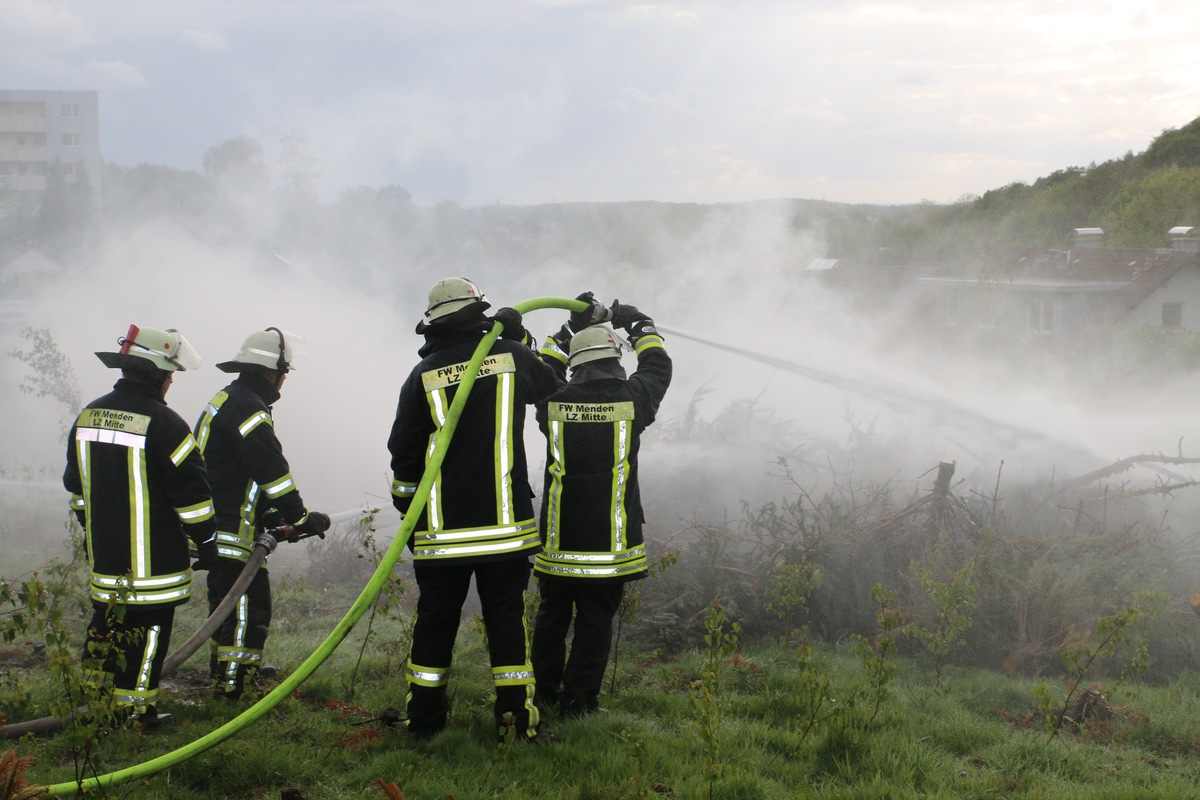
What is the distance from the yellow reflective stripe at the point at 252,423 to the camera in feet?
17.8

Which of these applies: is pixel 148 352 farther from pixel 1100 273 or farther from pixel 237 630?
pixel 1100 273

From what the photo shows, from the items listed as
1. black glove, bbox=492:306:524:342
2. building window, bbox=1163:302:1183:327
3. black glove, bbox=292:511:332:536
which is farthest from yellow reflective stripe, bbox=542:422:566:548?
building window, bbox=1163:302:1183:327

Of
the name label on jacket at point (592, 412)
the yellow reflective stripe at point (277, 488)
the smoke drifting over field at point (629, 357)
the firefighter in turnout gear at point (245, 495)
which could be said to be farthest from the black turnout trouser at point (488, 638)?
the smoke drifting over field at point (629, 357)

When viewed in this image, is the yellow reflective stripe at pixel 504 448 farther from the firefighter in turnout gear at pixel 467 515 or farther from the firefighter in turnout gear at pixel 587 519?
the firefighter in turnout gear at pixel 587 519

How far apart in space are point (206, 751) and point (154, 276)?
19.6 meters

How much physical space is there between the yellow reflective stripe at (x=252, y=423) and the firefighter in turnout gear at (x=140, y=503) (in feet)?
1.78

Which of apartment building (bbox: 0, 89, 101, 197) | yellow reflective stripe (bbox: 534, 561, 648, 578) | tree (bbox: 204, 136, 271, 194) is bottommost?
yellow reflective stripe (bbox: 534, 561, 648, 578)

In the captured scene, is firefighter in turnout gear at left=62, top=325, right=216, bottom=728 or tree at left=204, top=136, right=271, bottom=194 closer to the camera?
firefighter in turnout gear at left=62, top=325, right=216, bottom=728

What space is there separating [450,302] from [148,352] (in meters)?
1.56

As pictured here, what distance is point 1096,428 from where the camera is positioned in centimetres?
1241

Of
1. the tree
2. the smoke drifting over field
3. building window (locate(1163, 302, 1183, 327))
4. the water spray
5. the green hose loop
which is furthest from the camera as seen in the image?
building window (locate(1163, 302, 1183, 327))

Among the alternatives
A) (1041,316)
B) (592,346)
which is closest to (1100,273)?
(1041,316)

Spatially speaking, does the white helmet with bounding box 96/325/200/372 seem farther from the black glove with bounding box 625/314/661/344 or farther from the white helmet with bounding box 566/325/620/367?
the black glove with bounding box 625/314/661/344

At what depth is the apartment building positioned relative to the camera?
175 feet
